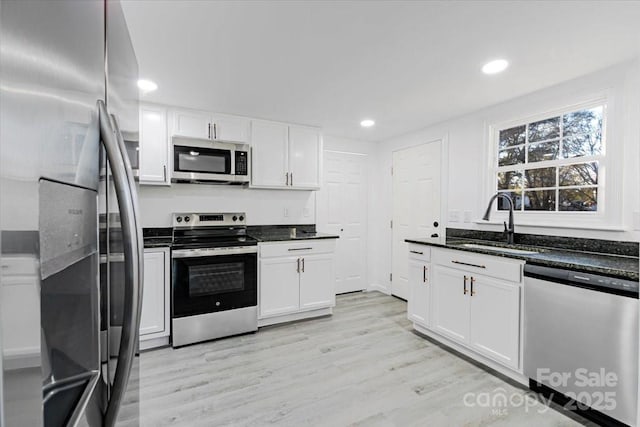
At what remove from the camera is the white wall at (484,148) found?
7.04 feet

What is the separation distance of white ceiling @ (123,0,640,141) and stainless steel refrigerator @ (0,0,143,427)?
120cm

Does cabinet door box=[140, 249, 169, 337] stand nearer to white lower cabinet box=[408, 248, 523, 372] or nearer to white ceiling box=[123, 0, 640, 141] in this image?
white ceiling box=[123, 0, 640, 141]

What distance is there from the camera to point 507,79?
2.44 meters

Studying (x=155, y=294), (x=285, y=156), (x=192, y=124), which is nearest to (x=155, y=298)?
(x=155, y=294)

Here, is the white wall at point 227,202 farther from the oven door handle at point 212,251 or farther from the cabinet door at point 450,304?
the cabinet door at point 450,304

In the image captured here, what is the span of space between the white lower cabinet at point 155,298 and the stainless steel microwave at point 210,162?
807mm

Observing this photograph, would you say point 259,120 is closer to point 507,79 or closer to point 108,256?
point 507,79

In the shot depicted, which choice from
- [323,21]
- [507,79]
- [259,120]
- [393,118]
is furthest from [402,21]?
[259,120]

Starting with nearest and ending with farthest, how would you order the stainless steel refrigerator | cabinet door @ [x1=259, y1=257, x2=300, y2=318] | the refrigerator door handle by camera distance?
the stainless steel refrigerator
the refrigerator door handle
cabinet door @ [x1=259, y1=257, x2=300, y2=318]

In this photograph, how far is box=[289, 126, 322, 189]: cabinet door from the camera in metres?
3.68

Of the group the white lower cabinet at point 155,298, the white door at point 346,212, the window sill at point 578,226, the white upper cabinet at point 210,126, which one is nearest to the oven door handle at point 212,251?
the white lower cabinet at point 155,298

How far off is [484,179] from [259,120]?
98.0 inches

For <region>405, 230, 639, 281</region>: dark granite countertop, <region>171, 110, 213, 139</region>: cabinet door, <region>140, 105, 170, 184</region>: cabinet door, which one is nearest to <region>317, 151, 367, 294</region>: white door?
<region>171, 110, 213, 139</region>: cabinet door

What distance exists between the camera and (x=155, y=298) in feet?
9.04
